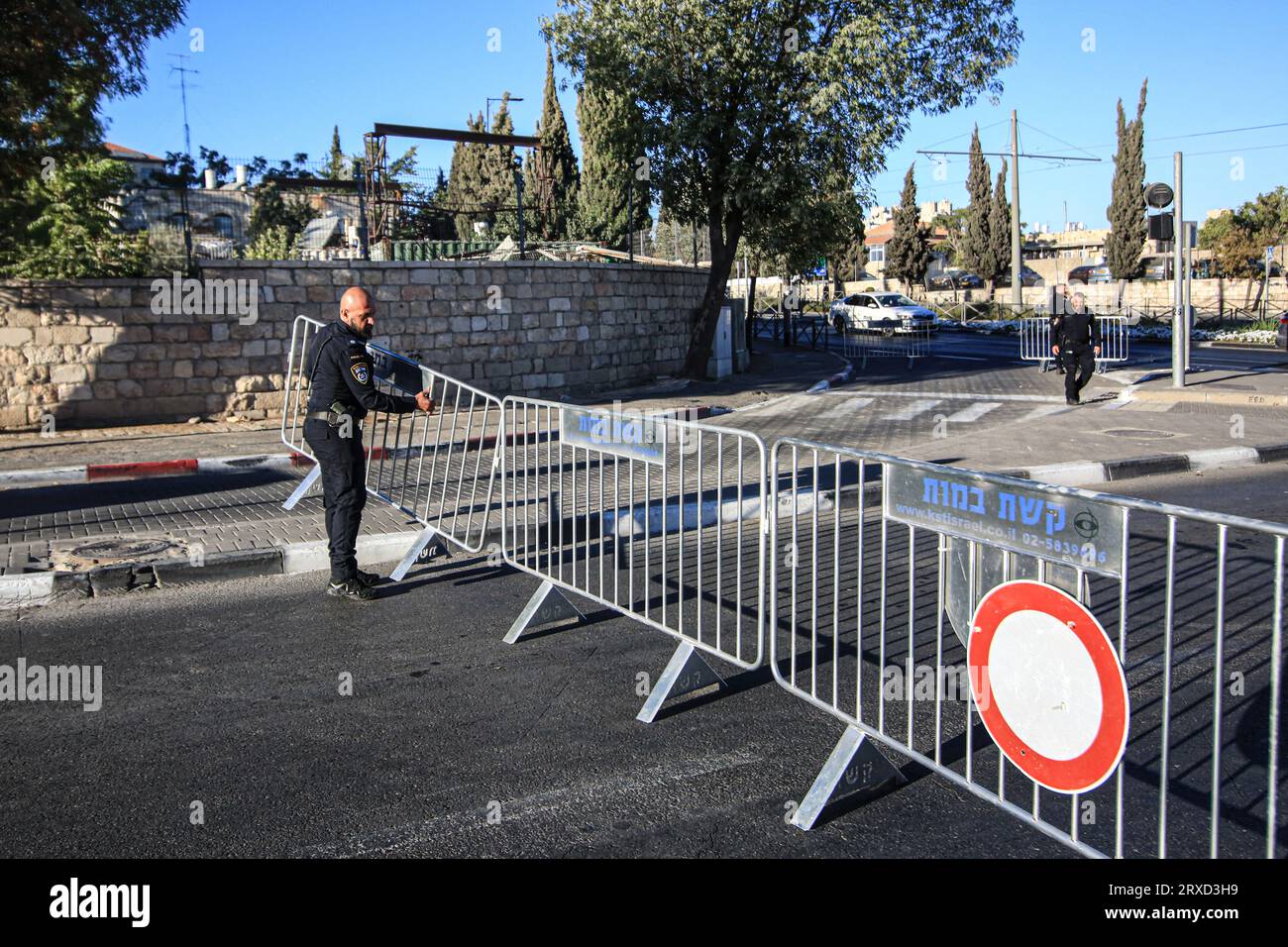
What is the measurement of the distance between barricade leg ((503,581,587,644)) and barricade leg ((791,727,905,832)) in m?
2.34

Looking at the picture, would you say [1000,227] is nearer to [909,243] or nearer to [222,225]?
[909,243]

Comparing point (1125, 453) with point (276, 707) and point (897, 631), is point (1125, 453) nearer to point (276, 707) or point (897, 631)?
point (897, 631)

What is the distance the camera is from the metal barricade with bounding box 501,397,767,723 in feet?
16.0

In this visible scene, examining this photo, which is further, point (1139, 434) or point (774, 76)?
point (774, 76)

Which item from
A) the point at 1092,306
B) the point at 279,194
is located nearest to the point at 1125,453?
the point at 279,194

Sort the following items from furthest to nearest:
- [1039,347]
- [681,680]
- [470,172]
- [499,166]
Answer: [470,172]
[499,166]
[1039,347]
[681,680]

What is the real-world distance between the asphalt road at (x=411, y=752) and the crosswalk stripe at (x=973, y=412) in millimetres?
10334

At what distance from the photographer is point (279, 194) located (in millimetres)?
17328

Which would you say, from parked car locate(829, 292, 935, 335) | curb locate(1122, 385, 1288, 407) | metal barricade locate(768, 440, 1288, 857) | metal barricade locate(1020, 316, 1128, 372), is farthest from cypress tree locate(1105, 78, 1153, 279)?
metal barricade locate(768, 440, 1288, 857)

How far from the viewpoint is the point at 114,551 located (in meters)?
7.31

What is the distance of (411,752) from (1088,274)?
66.1 m

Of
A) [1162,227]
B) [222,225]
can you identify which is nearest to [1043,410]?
[1162,227]

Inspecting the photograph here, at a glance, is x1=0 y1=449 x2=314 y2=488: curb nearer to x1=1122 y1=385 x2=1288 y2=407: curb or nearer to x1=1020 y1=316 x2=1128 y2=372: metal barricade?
x1=1122 y1=385 x2=1288 y2=407: curb
